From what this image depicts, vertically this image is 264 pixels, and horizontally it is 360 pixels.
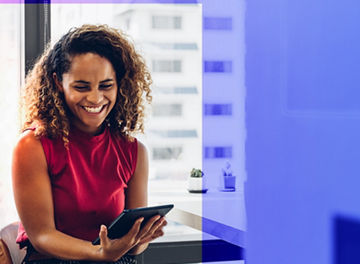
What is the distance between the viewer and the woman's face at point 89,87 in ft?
4.58

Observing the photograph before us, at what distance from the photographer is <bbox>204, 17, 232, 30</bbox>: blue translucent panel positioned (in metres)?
2.44

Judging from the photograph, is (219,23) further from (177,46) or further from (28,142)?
(28,142)

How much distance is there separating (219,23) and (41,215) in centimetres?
139

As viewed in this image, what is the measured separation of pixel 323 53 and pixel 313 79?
0.15ft

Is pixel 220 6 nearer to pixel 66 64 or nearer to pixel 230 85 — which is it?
pixel 230 85

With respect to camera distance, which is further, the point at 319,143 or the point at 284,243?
the point at 284,243

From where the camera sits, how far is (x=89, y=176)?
143cm

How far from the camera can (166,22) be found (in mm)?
2551

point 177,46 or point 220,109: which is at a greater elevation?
point 177,46

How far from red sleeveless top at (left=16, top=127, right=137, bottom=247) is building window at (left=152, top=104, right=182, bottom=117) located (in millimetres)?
1091

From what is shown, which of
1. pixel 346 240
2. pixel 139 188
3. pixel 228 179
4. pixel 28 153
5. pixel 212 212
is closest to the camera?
pixel 346 240

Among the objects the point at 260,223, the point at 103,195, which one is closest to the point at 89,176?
the point at 103,195

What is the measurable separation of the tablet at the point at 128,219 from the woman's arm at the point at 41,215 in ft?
0.05

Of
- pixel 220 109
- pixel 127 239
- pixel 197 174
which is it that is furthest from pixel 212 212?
pixel 220 109
